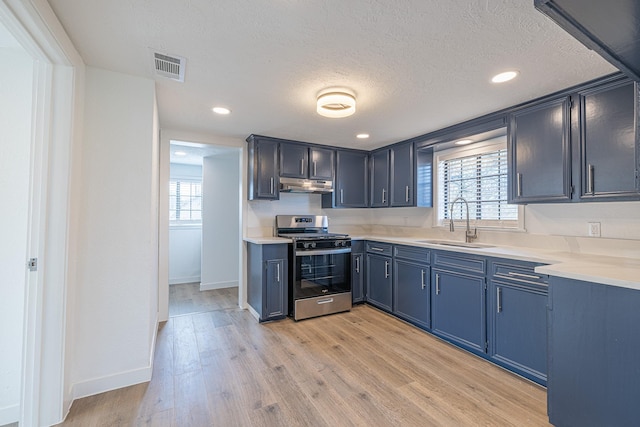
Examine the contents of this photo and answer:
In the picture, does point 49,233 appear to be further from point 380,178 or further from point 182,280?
point 182,280

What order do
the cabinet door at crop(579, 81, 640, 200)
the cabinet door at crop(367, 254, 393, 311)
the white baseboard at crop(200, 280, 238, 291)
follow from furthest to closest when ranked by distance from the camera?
the white baseboard at crop(200, 280, 238, 291)
the cabinet door at crop(367, 254, 393, 311)
the cabinet door at crop(579, 81, 640, 200)

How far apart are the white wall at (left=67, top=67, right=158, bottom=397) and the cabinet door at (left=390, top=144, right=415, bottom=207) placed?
2840 mm

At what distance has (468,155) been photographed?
3.28 m

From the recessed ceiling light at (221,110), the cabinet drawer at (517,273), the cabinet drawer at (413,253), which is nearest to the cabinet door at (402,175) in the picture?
the cabinet drawer at (413,253)

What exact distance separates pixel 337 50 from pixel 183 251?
4.84 metres

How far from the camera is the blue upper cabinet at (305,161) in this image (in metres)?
3.71

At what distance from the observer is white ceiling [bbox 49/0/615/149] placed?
1.38 m

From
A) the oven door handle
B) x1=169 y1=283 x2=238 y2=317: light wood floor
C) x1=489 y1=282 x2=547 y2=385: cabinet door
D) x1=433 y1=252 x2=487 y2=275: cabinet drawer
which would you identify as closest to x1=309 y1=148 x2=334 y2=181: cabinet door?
the oven door handle

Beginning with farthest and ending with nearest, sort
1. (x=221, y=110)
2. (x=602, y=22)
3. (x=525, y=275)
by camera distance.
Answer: (x=221, y=110)
(x=525, y=275)
(x=602, y=22)

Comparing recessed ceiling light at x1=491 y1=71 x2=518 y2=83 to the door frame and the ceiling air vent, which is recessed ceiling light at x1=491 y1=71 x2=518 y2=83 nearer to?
the ceiling air vent

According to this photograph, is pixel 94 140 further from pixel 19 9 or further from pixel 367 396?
pixel 367 396

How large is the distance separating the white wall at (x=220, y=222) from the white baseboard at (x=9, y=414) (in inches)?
122

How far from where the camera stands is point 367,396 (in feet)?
6.33

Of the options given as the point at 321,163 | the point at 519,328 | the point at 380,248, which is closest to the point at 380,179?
the point at 321,163
